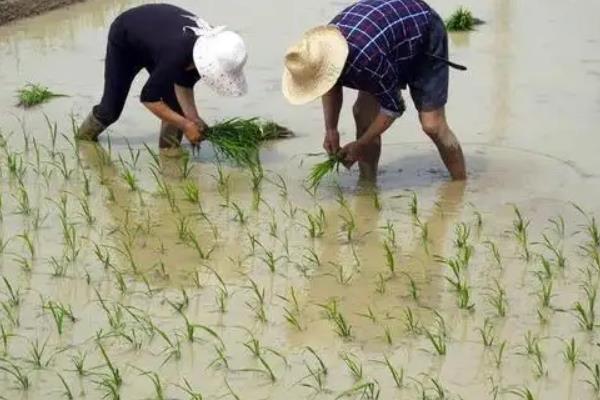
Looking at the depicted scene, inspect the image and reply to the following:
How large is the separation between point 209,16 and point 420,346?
16.4 feet

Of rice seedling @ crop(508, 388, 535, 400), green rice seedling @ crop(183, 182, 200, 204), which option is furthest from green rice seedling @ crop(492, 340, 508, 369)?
green rice seedling @ crop(183, 182, 200, 204)

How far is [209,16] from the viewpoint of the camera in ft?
28.2

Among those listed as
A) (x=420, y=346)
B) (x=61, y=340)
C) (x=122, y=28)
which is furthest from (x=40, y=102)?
(x=420, y=346)

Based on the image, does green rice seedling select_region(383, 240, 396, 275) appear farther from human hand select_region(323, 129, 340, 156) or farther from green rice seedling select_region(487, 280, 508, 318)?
human hand select_region(323, 129, 340, 156)

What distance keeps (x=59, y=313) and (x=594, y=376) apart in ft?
5.87

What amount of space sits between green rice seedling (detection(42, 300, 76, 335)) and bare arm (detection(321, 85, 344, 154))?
1500 mm

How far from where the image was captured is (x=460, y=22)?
26.7 ft

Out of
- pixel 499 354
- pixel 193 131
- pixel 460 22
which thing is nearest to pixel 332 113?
pixel 193 131

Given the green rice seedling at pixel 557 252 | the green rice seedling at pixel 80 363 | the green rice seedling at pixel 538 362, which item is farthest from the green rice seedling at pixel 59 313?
the green rice seedling at pixel 557 252

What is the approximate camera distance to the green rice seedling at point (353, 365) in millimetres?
3824

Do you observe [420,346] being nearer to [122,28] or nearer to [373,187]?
[373,187]

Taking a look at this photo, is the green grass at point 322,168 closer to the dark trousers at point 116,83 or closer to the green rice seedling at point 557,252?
the dark trousers at point 116,83

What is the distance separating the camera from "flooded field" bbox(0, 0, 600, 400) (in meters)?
3.88

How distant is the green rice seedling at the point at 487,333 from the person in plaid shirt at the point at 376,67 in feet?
3.97
